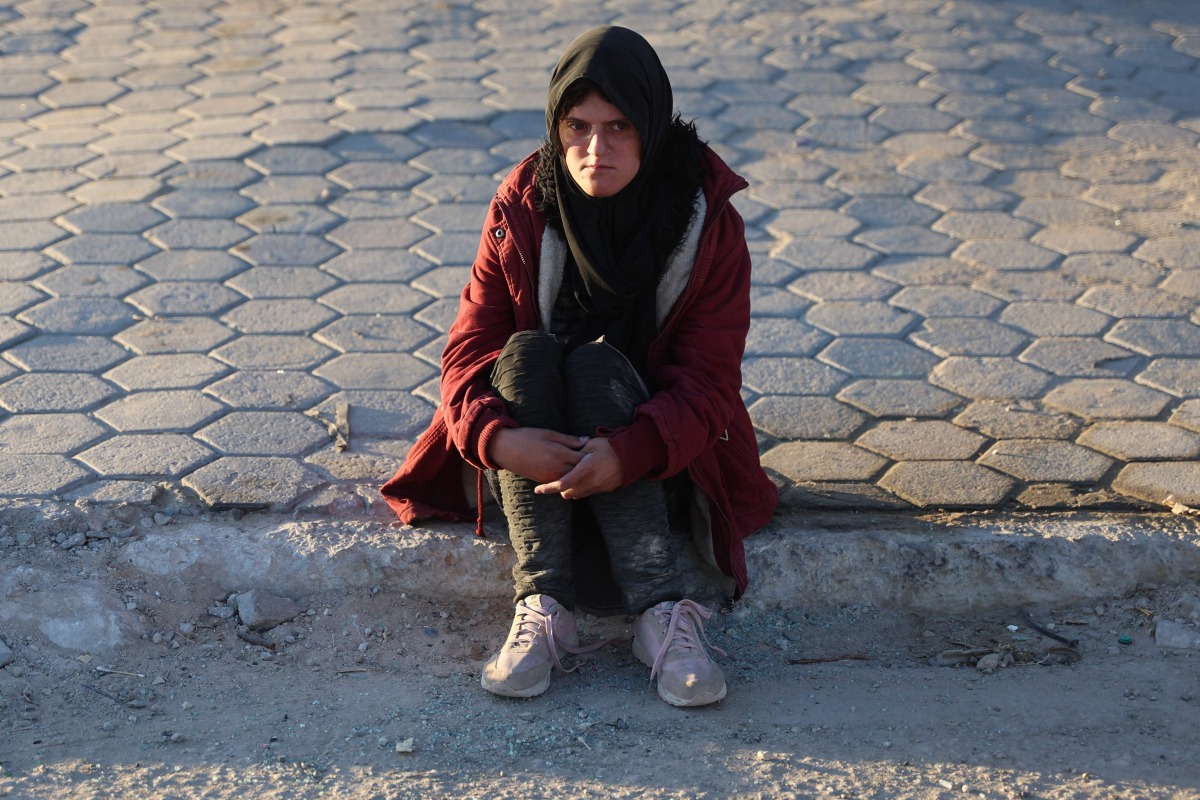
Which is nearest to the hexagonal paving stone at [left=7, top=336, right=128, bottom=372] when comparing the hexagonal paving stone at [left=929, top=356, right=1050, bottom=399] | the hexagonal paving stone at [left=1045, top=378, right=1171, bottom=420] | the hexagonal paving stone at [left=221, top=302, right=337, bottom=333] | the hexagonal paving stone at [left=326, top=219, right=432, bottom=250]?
the hexagonal paving stone at [left=221, top=302, right=337, bottom=333]

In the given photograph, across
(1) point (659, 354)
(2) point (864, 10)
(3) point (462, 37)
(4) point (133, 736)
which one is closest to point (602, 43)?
(1) point (659, 354)

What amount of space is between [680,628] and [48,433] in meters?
1.71

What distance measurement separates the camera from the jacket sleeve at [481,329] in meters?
2.84

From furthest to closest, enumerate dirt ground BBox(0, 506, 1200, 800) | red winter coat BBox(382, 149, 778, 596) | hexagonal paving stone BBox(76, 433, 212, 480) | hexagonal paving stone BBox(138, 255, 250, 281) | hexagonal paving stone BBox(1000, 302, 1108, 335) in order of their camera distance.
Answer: hexagonal paving stone BBox(138, 255, 250, 281)
hexagonal paving stone BBox(1000, 302, 1108, 335)
hexagonal paving stone BBox(76, 433, 212, 480)
red winter coat BBox(382, 149, 778, 596)
dirt ground BBox(0, 506, 1200, 800)

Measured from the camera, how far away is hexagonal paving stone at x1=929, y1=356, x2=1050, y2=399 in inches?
148

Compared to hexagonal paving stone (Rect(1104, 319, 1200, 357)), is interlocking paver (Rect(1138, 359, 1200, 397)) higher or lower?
lower

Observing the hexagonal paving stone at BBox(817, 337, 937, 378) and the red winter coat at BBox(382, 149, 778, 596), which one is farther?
the hexagonal paving stone at BBox(817, 337, 937, 378)

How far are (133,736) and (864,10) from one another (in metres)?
5.93

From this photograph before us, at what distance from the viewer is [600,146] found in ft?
9.14

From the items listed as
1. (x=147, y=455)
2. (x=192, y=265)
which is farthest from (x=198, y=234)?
(x=147, y=455)

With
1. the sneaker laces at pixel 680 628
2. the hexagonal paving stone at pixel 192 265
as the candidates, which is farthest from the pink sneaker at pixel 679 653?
the hexagonal paving stone at pixel 192 265

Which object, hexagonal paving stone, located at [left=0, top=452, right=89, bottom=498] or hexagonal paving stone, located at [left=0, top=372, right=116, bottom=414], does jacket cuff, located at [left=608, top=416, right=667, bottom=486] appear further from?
hexagonal paving stone, located at [left=0, top=372, right=116, bottom=414]

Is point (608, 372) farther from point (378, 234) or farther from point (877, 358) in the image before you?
point (378, 234)

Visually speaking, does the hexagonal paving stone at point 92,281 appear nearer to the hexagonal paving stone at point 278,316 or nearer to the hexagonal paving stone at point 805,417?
the hexagonal paving stone at point 278,316
